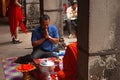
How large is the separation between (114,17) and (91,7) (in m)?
0.27

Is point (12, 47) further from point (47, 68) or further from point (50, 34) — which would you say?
point (47, 68)

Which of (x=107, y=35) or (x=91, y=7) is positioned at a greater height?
(x=91, y=7)

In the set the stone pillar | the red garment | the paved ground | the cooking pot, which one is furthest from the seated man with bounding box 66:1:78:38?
the stone pillar

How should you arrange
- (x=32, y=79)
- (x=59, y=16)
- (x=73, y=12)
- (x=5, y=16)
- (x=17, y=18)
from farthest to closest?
(x=5, y=16)
(x=73, y=12)
(x=17, y=18)
(x=59, y=16)
(x=32, y=79)

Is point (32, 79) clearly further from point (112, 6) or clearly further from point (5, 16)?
point (5, 16)

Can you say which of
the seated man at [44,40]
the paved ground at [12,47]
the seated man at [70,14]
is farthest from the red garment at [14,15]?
the seated man at [44,40]

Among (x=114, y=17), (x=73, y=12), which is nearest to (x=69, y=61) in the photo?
(x=114, y=17)

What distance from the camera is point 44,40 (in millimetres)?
5902

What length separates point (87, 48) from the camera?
112 inches

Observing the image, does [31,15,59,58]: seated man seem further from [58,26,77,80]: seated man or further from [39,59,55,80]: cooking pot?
A: [58,26,77,80]: seated man

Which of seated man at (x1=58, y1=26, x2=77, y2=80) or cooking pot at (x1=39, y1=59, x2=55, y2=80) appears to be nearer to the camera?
seated man at (x1=58, y1=26, x2=77, y2=80)

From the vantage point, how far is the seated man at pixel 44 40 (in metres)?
5.84

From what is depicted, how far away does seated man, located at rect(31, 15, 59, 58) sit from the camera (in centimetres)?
584

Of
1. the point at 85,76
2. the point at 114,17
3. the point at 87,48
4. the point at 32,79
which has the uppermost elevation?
the point at 114,17
